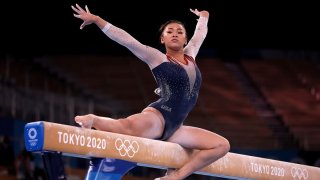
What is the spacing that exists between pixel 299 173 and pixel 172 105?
1.68 m

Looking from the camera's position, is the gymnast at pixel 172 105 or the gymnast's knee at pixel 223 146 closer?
the gymnast at pixel 172 105

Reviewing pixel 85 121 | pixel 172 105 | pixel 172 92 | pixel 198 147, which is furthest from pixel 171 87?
→ pixel 85 121

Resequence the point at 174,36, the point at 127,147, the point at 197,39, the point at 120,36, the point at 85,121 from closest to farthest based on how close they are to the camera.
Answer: the point at 85,121
the point at 127,147
the point at 120,36
the point at 174,36
the point at 197,39

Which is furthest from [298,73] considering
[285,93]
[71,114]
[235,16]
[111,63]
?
[71,114]

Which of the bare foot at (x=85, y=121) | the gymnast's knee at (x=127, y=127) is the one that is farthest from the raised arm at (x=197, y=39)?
the bare foot at (x=85, y=121)

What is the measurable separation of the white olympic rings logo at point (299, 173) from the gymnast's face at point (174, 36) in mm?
1700

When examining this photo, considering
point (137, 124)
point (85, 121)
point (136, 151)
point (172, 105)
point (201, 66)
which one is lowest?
point (136, 151)

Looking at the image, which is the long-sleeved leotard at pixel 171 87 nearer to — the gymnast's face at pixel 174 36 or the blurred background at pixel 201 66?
the gymnast's face at pixel 174 36

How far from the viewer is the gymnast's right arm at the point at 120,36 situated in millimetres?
4629

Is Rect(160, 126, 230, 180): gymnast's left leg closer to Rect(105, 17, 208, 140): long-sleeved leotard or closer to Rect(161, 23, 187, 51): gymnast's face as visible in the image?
Rect(105, 17, 208, 140): long-sleeved leotard

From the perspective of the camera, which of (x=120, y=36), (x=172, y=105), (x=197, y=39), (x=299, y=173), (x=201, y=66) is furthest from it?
(x=201, y=66)

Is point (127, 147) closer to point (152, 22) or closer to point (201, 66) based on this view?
point (152, 22)

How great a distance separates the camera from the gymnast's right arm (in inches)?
182

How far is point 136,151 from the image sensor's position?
4625mm
